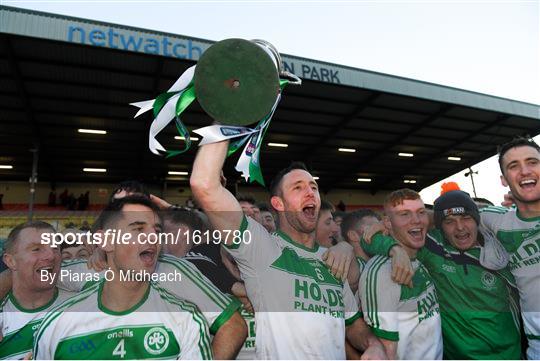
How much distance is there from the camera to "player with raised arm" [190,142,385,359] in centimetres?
257

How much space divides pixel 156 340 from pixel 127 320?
266 millimetres

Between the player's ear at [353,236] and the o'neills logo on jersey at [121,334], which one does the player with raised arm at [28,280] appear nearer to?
the o'neills logo on jersey at [121,334]

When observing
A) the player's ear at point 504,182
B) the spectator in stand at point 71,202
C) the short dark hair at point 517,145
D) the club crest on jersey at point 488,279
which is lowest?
the club crest on jersey at point 488,279

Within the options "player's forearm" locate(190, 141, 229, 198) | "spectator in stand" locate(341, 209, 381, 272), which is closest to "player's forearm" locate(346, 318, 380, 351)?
"spectator in stand" locate(341, 209, 381, 272)

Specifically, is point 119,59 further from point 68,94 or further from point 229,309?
point 229,309

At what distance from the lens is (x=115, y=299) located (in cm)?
279

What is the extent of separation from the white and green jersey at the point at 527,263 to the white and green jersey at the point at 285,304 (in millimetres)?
1872

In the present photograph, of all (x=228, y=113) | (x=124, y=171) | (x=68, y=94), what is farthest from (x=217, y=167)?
(x=124, y=171)

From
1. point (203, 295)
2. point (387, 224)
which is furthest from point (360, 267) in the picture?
point (203, 295)

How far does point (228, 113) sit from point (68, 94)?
13832mm

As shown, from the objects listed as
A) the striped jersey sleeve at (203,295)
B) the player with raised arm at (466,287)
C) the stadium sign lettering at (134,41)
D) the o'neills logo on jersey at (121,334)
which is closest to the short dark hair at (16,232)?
the striped jersey sleeve at (203,295)

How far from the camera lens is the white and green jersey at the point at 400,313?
10.2ft

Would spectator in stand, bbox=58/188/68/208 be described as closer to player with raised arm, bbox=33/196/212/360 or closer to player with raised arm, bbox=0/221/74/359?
player with raised arm, bbox=0/221/74/359

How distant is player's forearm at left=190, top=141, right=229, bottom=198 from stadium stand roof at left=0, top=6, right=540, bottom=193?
1076 centimetres
